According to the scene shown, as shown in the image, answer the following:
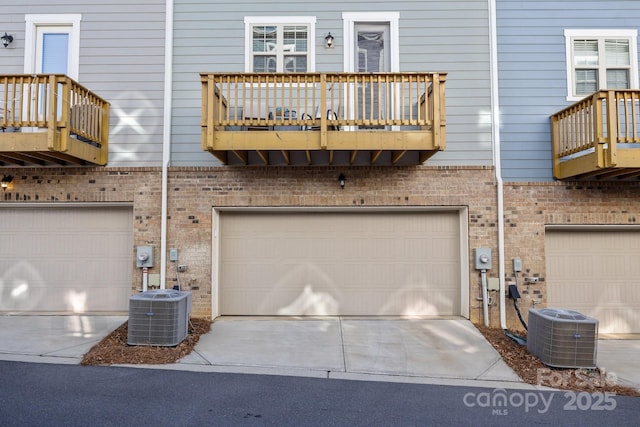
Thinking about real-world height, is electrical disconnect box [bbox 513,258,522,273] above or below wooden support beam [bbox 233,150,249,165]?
below

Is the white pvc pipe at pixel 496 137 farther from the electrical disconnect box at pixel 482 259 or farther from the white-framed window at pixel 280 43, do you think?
the white-framed window at pixel 280 43

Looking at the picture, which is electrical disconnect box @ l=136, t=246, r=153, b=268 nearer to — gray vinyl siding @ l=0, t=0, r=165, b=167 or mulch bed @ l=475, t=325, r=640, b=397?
gray vinyl siding @ l=0, t=0, r=165, b=167

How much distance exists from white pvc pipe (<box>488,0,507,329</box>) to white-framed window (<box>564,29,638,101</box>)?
52.9 inches

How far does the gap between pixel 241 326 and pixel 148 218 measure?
2533 millimetres

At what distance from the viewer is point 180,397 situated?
14.0 ft

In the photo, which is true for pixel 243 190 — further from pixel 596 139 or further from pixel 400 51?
pixel 596 139

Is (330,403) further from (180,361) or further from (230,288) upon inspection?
(230,288)

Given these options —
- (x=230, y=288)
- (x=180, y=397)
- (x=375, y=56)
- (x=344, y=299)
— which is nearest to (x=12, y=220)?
(x=230, y=288)

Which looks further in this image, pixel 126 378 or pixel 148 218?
pixel 148 218

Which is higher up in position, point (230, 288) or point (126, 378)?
point (230, 288)

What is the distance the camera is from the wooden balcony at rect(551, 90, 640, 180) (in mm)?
6070

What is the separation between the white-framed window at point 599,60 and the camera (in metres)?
7.41

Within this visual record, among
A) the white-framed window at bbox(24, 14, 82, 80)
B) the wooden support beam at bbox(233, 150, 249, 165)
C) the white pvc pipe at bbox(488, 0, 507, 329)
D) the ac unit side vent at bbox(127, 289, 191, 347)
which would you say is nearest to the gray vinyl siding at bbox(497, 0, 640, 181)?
the white pvc pipe at bbox(488, 0, 507, 329)

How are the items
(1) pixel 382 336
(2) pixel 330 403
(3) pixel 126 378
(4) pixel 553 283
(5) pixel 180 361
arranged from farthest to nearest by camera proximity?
1. (4) pixel 553 283
2. (1) pixel 382 336
3. (5) pixel 180 361
4. (3) pixel 126 378
5. (2) pixel 330 403
